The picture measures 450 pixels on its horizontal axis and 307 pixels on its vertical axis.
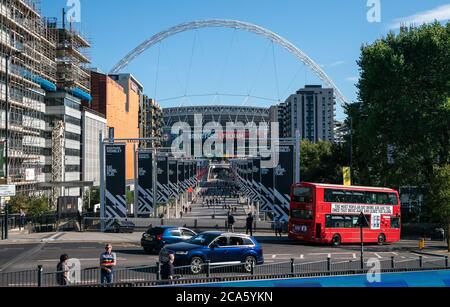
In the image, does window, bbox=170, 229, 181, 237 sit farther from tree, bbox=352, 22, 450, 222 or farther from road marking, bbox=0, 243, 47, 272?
A: tree, bbox=352, 22, 450, 222

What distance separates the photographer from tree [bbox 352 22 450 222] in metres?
47.7

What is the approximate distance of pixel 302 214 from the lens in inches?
1459

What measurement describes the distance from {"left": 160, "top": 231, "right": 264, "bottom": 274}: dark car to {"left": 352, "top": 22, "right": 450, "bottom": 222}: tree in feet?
89.1

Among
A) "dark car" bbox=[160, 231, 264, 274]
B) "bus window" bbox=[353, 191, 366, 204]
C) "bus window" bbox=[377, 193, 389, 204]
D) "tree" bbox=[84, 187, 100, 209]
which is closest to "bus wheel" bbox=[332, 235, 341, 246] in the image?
"bus window" bbox=[353, 191, 366, 204]

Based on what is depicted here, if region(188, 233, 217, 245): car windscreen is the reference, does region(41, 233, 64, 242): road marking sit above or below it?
below

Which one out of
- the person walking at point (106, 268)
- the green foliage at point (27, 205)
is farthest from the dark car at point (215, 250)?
the green foliage at point (27, 205)

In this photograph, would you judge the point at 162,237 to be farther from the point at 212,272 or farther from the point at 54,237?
the point at 54,237

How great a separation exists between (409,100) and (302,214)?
56.8 feet

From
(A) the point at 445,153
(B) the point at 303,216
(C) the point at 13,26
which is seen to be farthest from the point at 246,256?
(C) the point at 13,26

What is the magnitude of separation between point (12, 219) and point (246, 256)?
24918 millimetres

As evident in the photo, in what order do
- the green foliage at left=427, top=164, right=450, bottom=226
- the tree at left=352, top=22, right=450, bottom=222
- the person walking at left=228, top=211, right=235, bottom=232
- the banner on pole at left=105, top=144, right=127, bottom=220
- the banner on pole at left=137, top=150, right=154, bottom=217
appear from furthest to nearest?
the tree at left=352, top=22, right=450, bottom=222, the banner on pole at left=137, top=150, right=154, bottom=217, the person walking at left=228, top=211, right=235, bottom=232, the banner on pole at left=105, top=144, right=127, bottom=220, the green foliage at left=427, top=164, right=450, bottom=226

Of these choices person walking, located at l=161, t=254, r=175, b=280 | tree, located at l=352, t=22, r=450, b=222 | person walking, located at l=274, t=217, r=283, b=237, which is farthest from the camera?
tree, located at l=352, t=22, r=450, b=222
